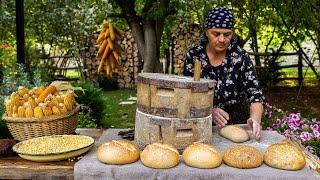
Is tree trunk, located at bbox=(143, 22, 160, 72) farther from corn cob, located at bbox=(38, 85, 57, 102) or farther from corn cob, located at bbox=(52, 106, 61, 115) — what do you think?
corn cob, located at bbox=(52, 106, 61, 115)

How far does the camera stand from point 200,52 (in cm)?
340

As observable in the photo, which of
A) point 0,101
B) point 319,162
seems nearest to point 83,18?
point 0,101

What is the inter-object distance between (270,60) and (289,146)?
425 inches

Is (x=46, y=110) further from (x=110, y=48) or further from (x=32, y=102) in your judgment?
(x=110, y=48)

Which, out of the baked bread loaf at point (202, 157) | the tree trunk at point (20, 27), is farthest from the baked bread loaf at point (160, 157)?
the tree trunk at point (20, 27)

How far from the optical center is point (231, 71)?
3391 mm

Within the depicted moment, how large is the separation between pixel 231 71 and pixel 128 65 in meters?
10.9

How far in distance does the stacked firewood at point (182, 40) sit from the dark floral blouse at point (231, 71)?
986 cm

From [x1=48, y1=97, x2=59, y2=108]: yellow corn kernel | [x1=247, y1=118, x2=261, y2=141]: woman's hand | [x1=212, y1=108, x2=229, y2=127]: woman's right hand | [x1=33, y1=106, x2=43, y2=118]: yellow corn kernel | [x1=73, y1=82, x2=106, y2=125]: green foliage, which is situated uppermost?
[x1=48, y1=97, x2=59, y2=108]: yellow corn kernel

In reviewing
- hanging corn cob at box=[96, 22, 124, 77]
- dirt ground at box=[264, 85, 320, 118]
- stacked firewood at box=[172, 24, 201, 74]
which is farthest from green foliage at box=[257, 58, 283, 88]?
hanging corn cob at box=[96, 22, 124, 77]

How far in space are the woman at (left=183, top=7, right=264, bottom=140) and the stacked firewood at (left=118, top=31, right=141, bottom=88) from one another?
10599 millimetres

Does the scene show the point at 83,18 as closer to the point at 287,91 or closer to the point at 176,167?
the point at 287,91

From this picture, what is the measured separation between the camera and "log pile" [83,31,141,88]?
14.1 m

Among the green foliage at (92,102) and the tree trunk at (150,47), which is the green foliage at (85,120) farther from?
the tree trunk at (150,47)
